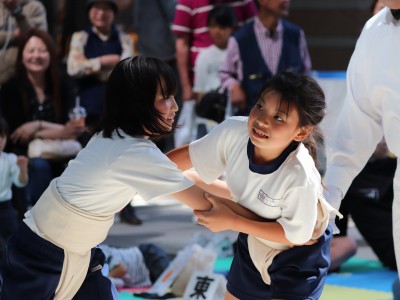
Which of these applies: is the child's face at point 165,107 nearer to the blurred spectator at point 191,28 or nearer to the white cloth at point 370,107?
the white cloth at point 370,107

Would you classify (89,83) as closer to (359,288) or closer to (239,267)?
(359,288)

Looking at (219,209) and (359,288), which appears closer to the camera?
(219,209)

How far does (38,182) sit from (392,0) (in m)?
3.39

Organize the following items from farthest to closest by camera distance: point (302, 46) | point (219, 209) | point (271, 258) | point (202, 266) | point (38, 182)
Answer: point (302, 46), point (38, 182), point (202, 266), point (271, 258), point (219, 209)

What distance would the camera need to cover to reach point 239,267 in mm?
3592

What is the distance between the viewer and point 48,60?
21.3 feet

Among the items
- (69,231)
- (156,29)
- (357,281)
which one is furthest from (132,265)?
(156,29)

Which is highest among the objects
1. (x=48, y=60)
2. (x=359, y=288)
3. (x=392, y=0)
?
(x=392, y=0)

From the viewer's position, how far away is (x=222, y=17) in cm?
694

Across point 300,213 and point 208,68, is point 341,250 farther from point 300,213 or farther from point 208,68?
point 300,213

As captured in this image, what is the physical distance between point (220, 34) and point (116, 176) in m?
4.01

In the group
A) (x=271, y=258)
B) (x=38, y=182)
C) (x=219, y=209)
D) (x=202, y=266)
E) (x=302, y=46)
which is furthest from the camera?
(x=302, y=46)

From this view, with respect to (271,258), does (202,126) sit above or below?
below

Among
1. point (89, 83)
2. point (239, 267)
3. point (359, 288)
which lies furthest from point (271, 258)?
point (89, 83)
